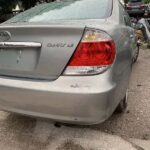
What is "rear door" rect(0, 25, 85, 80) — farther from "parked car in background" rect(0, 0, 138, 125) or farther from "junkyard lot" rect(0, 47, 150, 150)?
"junkyard lot" rect(0, 47, 150, 150)

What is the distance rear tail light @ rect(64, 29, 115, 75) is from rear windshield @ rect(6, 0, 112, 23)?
59cm

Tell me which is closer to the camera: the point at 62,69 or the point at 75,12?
the point at 62,69

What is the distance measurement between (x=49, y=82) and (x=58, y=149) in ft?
2.77

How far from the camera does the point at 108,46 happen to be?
2809 mm

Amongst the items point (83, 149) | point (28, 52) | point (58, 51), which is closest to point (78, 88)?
point (58, 51)

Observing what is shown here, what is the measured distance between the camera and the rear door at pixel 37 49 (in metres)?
2.79

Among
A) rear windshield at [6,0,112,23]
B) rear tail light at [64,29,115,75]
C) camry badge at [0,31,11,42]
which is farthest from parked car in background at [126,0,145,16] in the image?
rear tail light at [64,29,115,75]

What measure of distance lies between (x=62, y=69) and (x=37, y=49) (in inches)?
12.5

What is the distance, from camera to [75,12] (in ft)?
11.7

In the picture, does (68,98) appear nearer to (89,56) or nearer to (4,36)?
→ (89,56)

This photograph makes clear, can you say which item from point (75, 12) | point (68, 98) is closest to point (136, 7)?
point (75, 12)

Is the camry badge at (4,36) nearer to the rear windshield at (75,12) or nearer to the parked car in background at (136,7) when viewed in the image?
the rear windshield at (75,12)

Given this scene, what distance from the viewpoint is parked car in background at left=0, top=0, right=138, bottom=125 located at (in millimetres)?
2752

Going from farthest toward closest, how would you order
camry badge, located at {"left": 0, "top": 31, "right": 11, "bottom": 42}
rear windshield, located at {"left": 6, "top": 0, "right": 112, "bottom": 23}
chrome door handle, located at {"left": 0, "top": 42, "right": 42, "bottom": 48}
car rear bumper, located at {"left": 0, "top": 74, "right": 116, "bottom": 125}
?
rear windshield, located at {"left": 6, "top": 0, "right": 112, "bottom": 23} < camry badge, located at {"left": 0, "top": 31, "right": 11, "bottom": 42} < chrome door handle, located at {"left": 0, "top": 42, "right": 42, "bottom": 48} < car rear bumper, located at {"left": 0, "top": 74, "right": 116, "bottom": 125}
